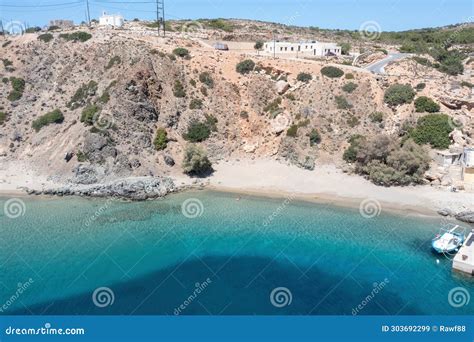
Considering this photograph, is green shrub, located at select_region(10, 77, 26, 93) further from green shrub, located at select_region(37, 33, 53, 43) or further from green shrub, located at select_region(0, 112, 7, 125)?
green shrub, located at select_region(37, 33, 53, 43)

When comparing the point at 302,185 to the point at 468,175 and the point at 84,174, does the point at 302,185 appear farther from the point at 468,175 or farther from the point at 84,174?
the point at 84,174

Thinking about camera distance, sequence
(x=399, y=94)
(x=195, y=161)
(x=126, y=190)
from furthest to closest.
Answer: (x=399, y=94) < (x=195, y=161) < (x=126, y=190)

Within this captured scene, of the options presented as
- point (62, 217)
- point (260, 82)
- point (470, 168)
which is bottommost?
point (62, 217)

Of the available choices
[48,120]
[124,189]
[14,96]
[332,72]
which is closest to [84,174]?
[124,189]

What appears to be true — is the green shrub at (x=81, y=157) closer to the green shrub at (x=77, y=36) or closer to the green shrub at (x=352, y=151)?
the green shrub at (x=77, y=36)

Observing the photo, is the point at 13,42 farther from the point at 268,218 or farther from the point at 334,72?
the point at 268,218

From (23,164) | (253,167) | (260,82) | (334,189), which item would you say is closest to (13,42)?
(23,164)

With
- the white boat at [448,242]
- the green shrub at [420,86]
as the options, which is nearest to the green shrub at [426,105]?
the green shrub at [420,86]
